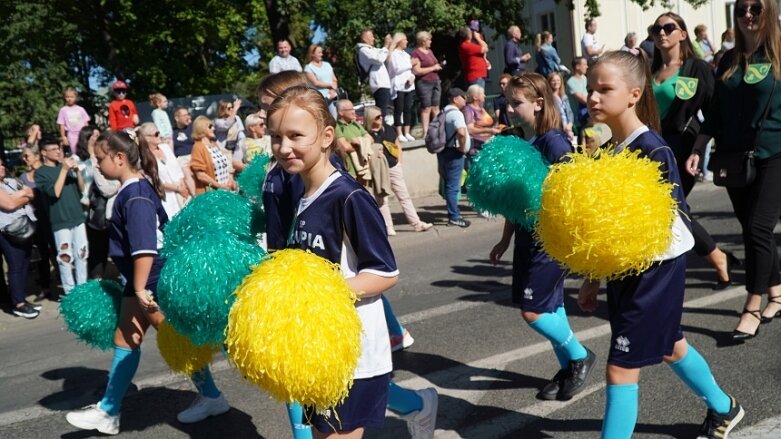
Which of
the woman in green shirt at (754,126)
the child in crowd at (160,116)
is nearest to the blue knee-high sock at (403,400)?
the woman in green shirt at (754,126)

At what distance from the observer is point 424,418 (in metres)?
3.56

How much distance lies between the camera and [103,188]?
7551 mm

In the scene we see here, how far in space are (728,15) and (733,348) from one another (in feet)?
98.3

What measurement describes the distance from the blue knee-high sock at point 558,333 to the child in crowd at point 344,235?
1.52 metres

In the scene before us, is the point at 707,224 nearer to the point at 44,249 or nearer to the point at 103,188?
the point at 103,188

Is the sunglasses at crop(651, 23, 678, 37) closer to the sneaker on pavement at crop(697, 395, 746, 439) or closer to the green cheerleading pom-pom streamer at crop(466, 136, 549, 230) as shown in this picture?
the green cheerleading pom-pom streamer at crop(466, 136, 549, 230)

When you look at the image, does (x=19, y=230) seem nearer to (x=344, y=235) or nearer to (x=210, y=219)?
(x=210, y=219)

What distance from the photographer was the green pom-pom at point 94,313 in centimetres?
418

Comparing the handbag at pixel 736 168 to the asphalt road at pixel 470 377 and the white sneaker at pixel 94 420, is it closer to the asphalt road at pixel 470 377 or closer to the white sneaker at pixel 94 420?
the asphalt road at pixel 470 377

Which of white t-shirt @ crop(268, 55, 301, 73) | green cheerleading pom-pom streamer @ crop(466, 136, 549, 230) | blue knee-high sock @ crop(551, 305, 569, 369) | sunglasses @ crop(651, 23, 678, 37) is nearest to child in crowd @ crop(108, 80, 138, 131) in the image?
white t-shirt @ crop(268, 55, 301, 73)

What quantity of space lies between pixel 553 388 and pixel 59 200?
19.1 ft

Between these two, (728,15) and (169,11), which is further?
(728,15)

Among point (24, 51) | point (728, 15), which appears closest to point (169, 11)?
point (24, 51)

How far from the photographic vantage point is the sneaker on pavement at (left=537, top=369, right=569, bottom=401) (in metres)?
4.19
